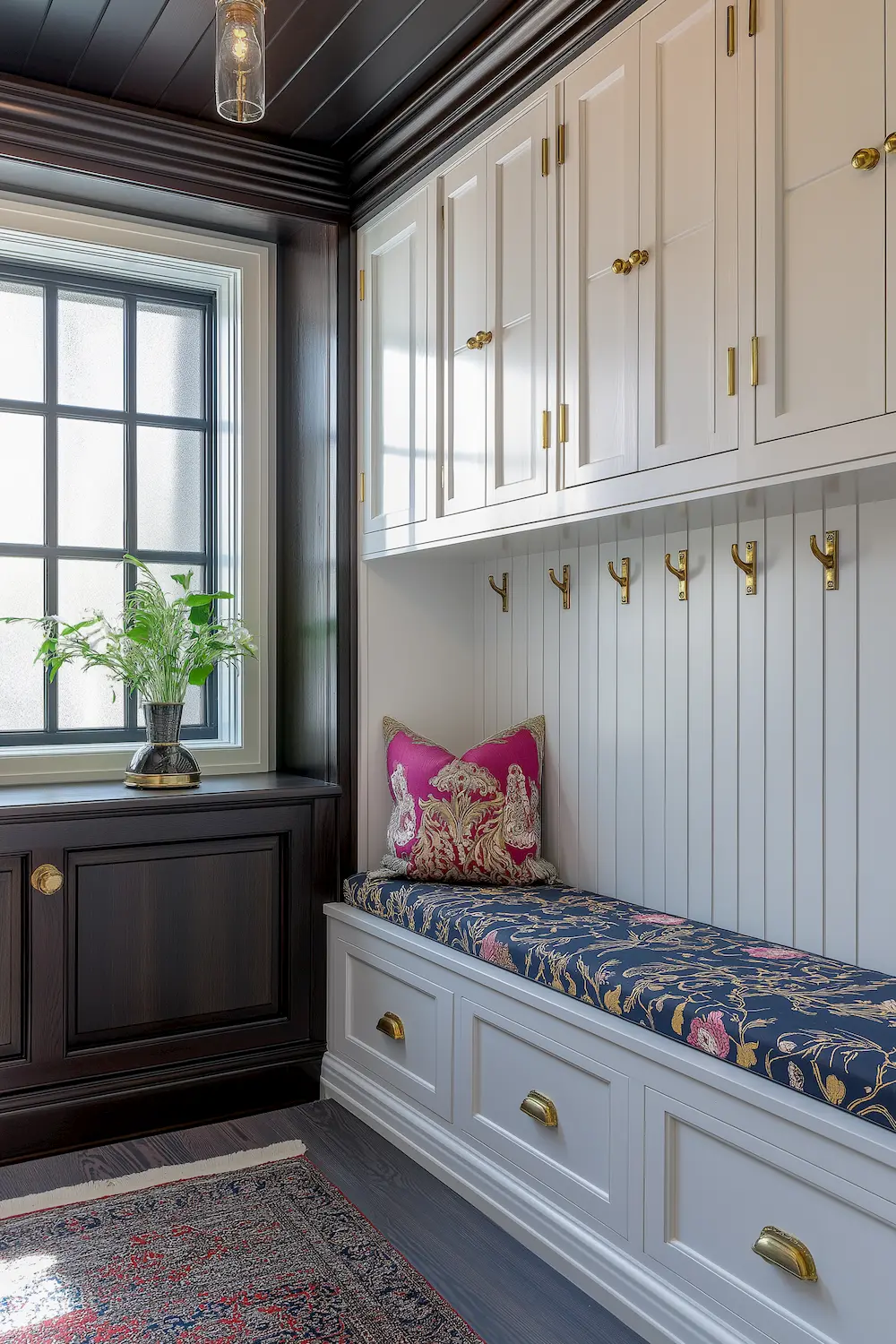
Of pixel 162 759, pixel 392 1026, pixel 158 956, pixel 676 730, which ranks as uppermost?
pixel 676 730

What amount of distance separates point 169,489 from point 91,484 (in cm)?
23

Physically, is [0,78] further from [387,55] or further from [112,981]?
[112,981]

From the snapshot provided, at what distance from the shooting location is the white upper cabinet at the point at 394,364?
267 cm

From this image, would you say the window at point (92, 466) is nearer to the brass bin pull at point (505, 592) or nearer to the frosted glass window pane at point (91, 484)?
the frosted glass window pane at point (91, 484)

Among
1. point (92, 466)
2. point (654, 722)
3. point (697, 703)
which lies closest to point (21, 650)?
point (92, 466)

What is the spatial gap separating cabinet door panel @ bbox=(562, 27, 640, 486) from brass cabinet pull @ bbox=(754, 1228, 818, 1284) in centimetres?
127

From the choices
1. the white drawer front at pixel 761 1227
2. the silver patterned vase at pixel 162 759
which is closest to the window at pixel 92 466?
the silver patterned vase at pixel 162 759

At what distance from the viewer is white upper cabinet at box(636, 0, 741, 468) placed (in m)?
1.77

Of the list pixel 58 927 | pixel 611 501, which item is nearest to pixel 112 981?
pixel 58 927

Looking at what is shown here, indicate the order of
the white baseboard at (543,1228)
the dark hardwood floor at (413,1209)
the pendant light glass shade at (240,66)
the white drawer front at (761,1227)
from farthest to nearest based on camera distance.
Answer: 1. the dark hardwood floor at (413,1209)
2. the white baseboard at (543,1228)
3. the white drawer front at (761,1227)
4. the pendant light glass shade at (240,66)

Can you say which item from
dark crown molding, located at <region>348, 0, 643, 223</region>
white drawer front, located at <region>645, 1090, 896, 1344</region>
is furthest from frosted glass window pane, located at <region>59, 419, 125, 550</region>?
white drawer front, located at <region>645, 1090, 896, 1344</region>

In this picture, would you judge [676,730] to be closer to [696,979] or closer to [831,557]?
[831,557]

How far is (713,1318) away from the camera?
1631 mm

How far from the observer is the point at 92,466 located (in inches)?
122
